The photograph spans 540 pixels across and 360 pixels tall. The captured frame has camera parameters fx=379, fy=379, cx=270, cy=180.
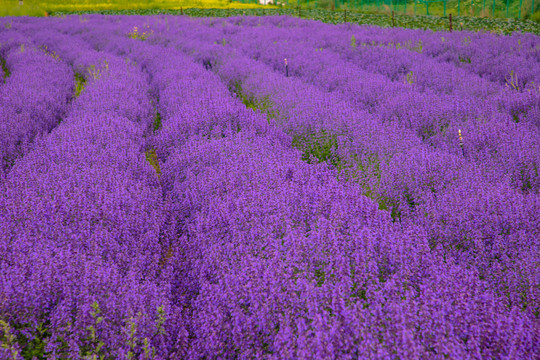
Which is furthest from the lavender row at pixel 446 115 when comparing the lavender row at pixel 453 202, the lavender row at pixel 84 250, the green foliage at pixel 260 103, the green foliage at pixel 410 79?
the lavender row at pixel 84 250

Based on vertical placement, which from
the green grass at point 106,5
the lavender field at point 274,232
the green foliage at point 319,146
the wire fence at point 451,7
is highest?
the green grass at point 106,5

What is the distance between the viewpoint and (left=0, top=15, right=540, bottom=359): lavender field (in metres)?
1.58

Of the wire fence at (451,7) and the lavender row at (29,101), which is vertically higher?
the wire fence at (451,7)

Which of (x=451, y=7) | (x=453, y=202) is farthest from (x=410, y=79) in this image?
(x=451, y=7)

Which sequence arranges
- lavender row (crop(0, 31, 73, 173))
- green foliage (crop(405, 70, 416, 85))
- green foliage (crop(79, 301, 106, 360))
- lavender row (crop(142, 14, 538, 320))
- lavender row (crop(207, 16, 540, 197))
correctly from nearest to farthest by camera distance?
green foliage (crop(79, 301, 106, 360)) < lavender row (crop(142, 14, 538, 320)) < lavender row (crop(207, 16, 540, 197)) < lavender row (crop(0, 31, 73, 173)) < green foliage (crop(405, 70, 416, 85))

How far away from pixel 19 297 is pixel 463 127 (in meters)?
4.05

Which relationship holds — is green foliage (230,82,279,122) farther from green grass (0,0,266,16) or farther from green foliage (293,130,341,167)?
green grass (0,0,266,16)

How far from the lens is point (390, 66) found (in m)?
7.29

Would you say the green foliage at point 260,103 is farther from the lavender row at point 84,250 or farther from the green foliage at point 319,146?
the lavender row at point 84,250

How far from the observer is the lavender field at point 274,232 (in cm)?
158

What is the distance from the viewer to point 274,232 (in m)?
2.23

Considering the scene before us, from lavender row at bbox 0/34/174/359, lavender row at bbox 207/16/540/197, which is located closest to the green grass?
lavender row at bbox 207/16/540/197

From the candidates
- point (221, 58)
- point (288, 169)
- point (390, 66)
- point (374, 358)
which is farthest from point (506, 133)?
point (221, 58)

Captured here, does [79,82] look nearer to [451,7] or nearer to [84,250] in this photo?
[84,250]
